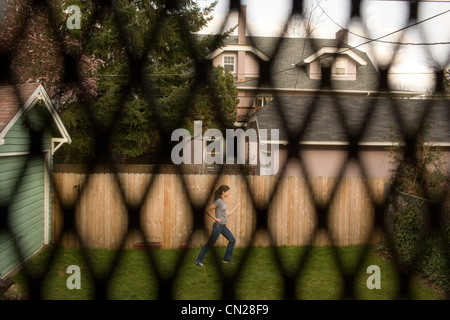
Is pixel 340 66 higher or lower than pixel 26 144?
higher

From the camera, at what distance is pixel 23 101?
2.30 ft

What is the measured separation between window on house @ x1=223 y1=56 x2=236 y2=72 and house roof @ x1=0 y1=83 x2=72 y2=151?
0.33 meters

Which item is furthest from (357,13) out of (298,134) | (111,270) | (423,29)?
(111,270)

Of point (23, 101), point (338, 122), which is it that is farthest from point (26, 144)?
point (338, 122)

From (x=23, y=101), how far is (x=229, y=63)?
389 millimetres

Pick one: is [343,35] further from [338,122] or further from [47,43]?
[47,43]

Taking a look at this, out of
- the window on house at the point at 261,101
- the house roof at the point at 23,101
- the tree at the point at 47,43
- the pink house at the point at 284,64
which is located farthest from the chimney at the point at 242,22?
the house roof at the point at 23,101

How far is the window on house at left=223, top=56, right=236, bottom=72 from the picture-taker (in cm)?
65

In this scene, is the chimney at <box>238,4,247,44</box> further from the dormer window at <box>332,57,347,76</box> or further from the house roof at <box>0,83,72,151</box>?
the house roof at <box>0,83,72,151</box>

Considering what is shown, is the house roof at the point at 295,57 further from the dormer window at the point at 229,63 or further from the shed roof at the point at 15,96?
the shed roof at the point at 15,96

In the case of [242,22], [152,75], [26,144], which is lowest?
[26,144]
